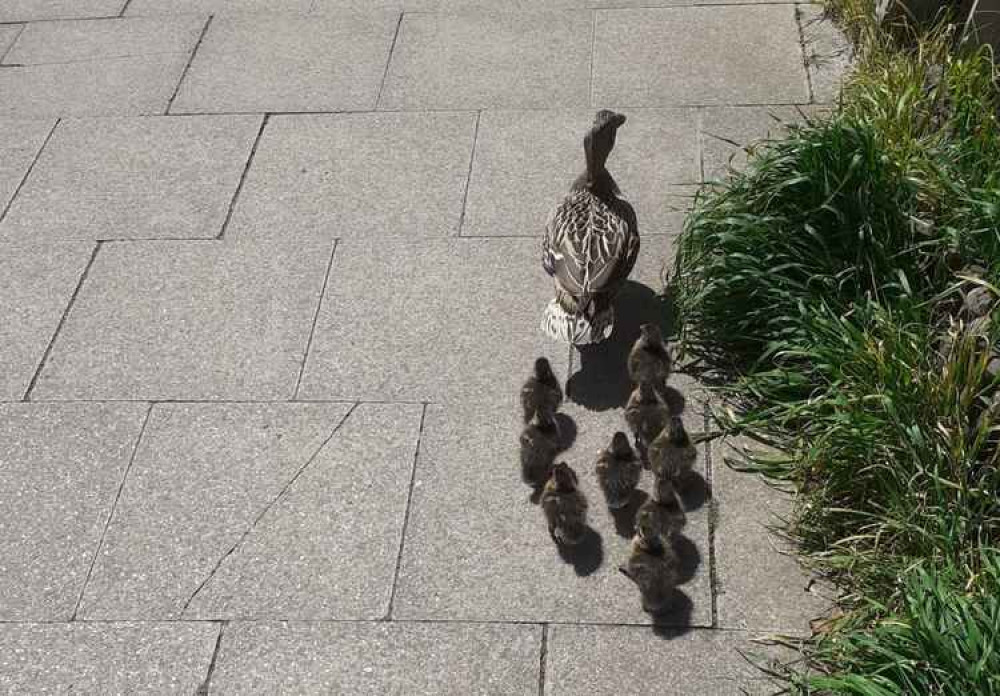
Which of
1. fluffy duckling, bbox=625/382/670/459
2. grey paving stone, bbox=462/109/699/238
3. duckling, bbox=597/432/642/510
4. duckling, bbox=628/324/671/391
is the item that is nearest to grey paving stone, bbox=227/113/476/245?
grey paving stone, bbox=462/109/699/238

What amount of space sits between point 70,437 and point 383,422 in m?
1.82

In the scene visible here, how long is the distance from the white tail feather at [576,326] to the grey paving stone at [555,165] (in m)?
1.18

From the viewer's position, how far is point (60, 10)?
9789 millimetres

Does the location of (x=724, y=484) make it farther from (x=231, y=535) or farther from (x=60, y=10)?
(x=60, y=10)

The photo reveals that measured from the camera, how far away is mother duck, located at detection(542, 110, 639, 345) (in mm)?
6016

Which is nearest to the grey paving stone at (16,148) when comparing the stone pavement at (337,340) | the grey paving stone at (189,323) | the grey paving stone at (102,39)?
the stone pavement at (337,340)

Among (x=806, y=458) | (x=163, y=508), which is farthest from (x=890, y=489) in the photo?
(x=163, y=508)

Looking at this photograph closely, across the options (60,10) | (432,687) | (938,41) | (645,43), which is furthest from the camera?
(60,10)

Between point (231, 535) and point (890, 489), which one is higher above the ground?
point (890, 489)

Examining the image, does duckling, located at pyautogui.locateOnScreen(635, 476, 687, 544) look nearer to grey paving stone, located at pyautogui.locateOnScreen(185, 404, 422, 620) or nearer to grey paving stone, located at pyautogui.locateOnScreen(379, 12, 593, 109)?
grey paving stone, located at pyautogui.locateOnScreen(185, 404, 422, 620)

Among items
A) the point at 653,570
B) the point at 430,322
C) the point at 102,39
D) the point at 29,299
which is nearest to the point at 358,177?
the point at 430,322

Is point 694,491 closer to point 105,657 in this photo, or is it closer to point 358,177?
point 105,657

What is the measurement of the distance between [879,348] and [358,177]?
3.94 metres

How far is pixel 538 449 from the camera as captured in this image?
572 cm
